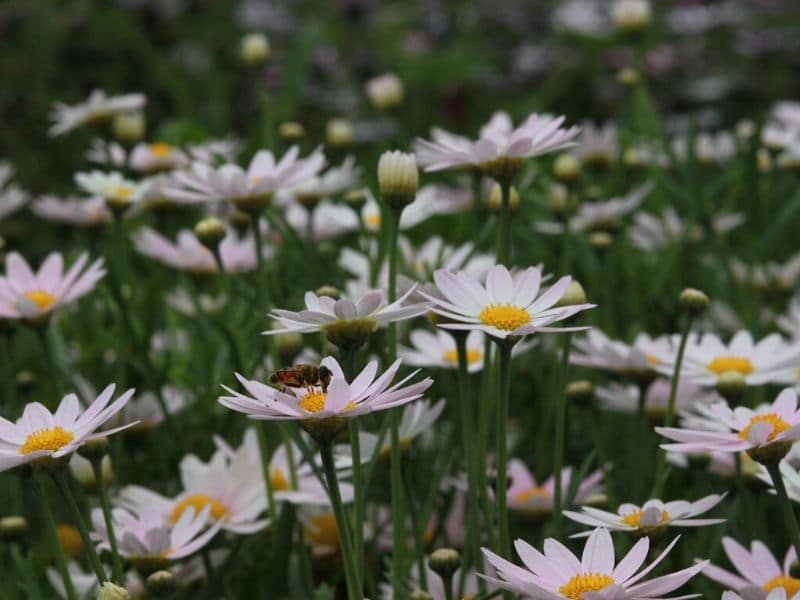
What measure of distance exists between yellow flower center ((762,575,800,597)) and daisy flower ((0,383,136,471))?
0.36m

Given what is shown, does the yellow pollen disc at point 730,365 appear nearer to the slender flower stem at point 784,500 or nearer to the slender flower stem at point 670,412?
the slender flower stem at point 670,412

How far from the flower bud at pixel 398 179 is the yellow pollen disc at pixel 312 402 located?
0.18m

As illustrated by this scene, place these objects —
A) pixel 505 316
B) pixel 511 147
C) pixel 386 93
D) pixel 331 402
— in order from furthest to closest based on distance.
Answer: pixel 386 93 < pixel 511 147 < pixel 505 316 < pixel 331 402

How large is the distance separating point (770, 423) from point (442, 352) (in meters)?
0.34

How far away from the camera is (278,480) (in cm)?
93

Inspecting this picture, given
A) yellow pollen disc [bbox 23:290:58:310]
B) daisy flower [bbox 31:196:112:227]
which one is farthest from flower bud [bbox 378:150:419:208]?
daisy flower [bbox 31:196:112:227]

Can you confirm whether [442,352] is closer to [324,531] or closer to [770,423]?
[324,531]

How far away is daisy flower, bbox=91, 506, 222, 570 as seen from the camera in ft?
2.52

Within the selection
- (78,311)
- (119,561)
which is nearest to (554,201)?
(78,311)

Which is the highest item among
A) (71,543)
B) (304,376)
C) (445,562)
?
(304,376)

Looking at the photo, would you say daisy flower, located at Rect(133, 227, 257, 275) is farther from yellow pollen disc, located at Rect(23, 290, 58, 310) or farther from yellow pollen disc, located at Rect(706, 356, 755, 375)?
yellow pollen disc, located at Rect(706, 356, 755, 375)

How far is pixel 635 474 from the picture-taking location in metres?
1.01

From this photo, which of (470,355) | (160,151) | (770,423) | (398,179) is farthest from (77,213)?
(770,423)

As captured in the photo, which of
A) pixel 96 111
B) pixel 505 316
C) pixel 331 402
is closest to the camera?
pixel 331 402
